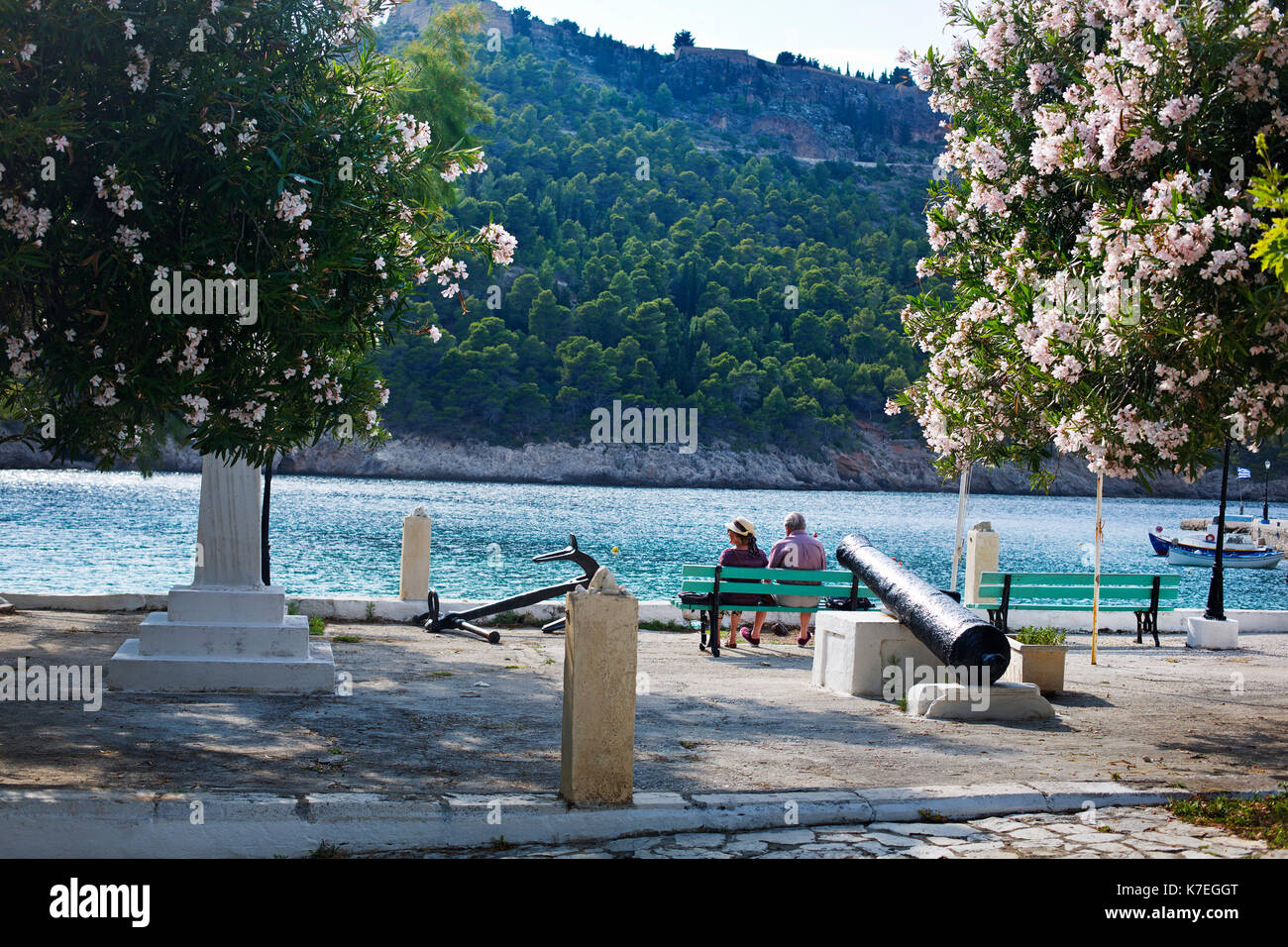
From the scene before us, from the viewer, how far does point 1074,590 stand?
14.9 meters

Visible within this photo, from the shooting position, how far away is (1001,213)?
862 cm

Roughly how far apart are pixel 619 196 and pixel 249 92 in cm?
13958

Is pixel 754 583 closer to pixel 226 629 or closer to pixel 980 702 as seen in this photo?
pixel 980 702

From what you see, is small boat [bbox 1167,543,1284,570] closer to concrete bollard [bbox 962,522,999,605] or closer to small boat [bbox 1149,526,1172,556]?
small boat [bbox 1149,526,1172,556]

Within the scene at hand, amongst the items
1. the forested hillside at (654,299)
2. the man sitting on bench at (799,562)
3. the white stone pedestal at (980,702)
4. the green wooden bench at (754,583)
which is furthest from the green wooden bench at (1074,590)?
the forested hillside at (654,299)

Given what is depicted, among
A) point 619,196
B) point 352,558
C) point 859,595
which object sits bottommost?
point 352,558

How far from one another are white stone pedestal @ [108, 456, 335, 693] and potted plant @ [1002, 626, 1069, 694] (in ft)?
20.1

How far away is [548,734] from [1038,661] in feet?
16.2

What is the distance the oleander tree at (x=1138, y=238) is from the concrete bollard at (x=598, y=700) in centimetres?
330

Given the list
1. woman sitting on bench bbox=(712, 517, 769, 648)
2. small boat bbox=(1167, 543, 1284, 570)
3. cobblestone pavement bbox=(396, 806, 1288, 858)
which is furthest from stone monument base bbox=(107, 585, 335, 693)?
small boat bbox=(1167, 543, 1284, 570)

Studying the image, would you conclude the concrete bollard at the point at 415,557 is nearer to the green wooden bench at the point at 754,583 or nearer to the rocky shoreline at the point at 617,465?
the green wooden bench at the point at 754,583

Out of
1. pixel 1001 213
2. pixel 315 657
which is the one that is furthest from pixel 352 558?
pixel 1001 213
